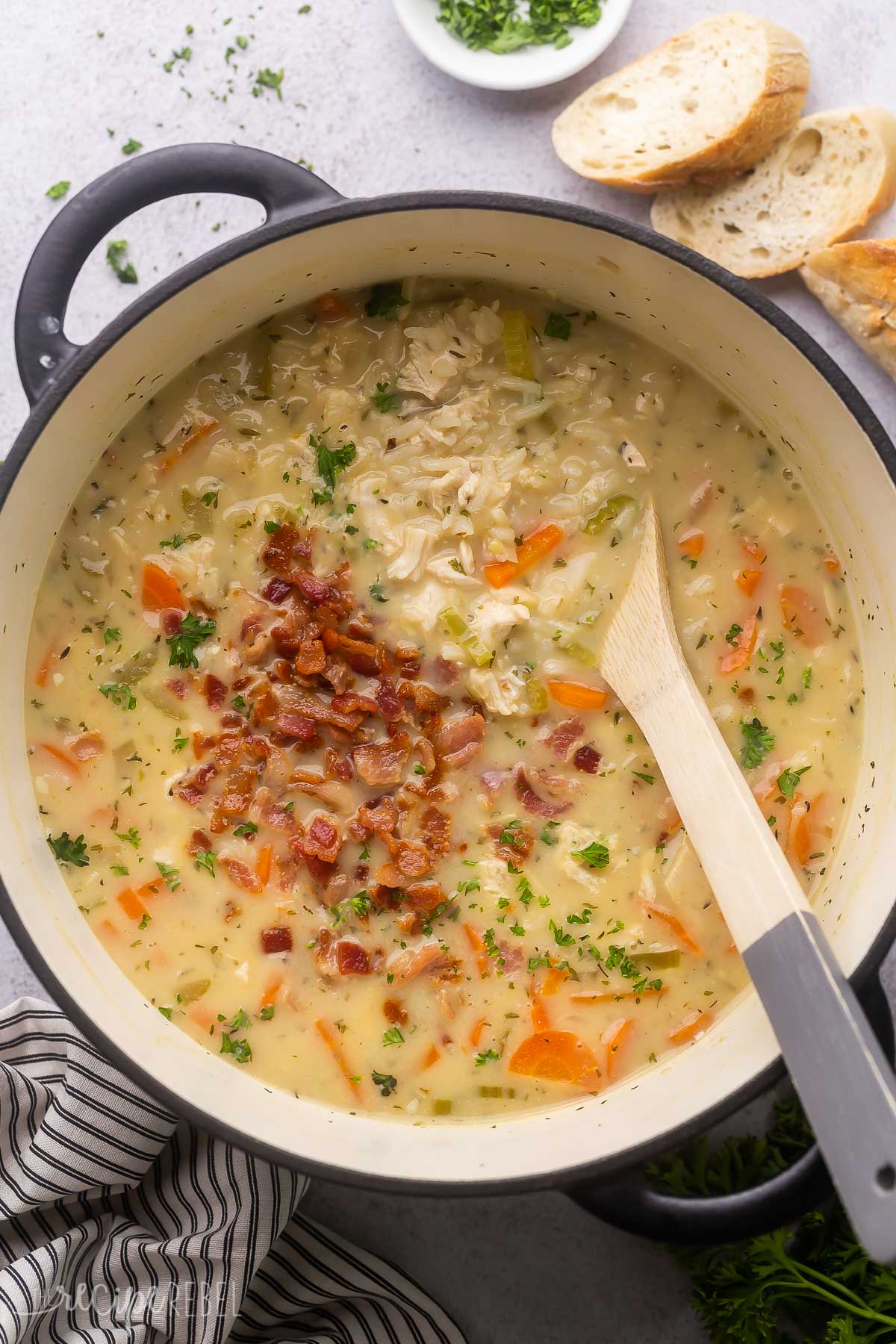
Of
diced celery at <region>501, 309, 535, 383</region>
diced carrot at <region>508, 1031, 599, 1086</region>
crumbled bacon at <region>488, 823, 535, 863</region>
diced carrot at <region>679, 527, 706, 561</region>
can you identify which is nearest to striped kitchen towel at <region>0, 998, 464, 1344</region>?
diced carrot at <region>508, 1031, 599, 1086</region>

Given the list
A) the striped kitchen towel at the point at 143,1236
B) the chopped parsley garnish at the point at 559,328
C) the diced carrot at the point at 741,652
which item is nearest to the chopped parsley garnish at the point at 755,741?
the diced carrot at the point at 741,652

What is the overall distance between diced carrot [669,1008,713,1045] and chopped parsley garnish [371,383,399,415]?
1.49m

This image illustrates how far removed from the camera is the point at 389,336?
256 cm

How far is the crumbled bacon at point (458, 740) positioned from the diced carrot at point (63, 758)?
80cm

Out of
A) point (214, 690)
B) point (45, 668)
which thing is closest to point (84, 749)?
point (45, 668)

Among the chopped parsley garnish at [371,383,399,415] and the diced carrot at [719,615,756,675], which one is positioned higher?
the chopped parsley garnish at [371,383,399,415]

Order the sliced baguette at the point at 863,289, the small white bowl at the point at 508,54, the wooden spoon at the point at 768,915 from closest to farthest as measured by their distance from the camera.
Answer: the wooden spoon at the point at 768,915, the sliced baguette at the point at 863,289, the small white bowl at the point at 508,54

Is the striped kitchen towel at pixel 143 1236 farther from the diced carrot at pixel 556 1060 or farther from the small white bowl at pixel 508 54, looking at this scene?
the small white bowl at pixel 508 54

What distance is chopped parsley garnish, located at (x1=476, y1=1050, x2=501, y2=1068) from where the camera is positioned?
2449mm

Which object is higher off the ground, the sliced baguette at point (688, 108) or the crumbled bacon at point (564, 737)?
the sliced baguette at point (688, 108)

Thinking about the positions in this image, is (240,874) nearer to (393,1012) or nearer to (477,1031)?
(393,1012)

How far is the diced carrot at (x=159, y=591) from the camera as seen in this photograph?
2.48m

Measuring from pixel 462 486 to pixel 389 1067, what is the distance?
50.3 inches

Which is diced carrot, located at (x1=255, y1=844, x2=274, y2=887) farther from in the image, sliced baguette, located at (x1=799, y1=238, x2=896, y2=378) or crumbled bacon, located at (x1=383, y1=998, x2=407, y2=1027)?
sliced baguette, located at (x1=799, y1=238, x2=896, y2=378)
